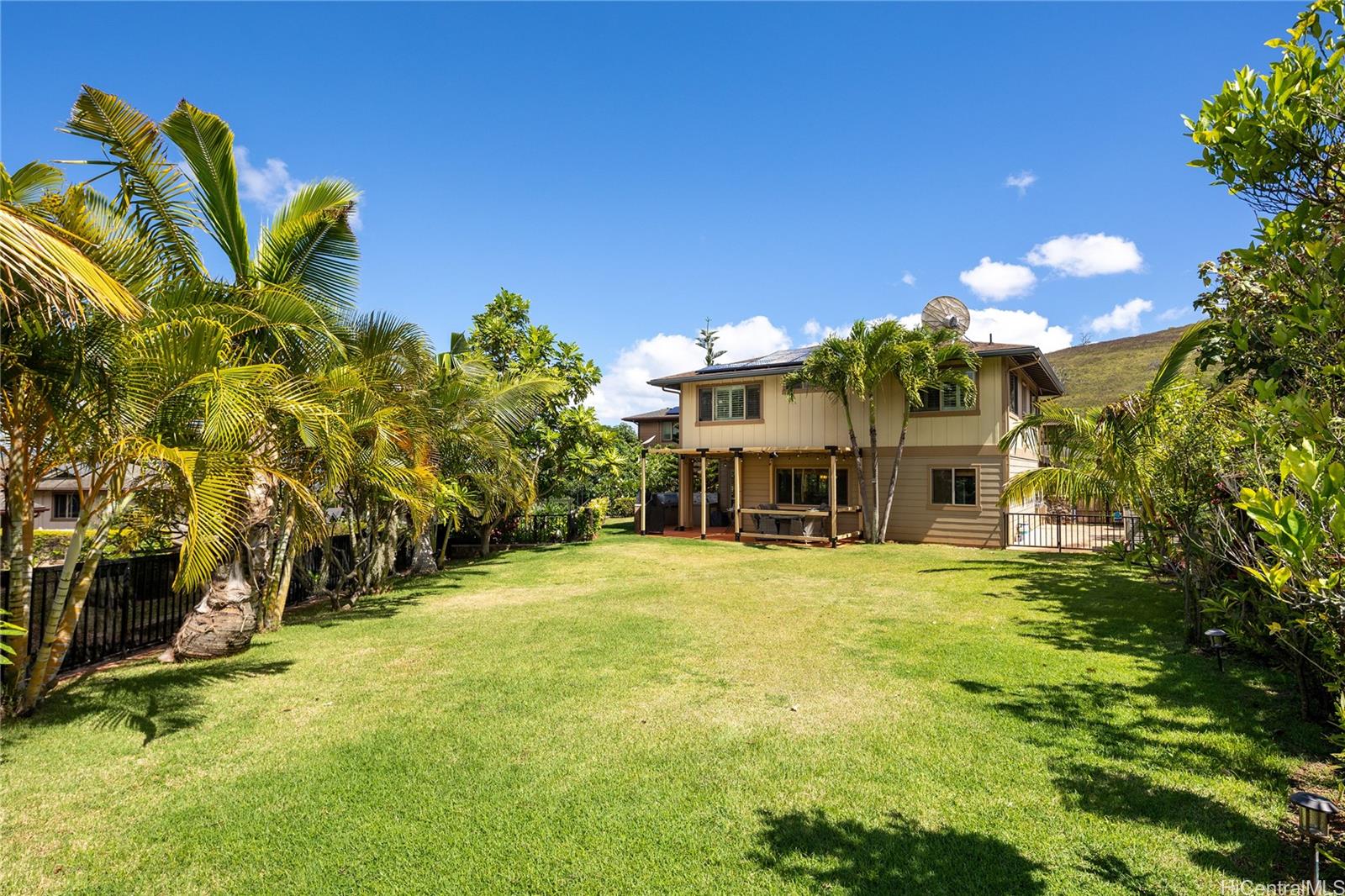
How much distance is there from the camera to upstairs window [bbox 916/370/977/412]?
16953 millimetres

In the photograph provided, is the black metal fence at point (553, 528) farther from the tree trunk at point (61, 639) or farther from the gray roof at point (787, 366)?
the tree trunk at point (61, 639)

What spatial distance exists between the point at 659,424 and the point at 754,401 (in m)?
18.6

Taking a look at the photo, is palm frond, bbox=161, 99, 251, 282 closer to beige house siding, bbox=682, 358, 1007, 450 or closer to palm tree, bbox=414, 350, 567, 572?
palm tree, bbox=414, 350, 567, 572

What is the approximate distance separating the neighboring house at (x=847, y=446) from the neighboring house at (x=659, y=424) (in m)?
14.0

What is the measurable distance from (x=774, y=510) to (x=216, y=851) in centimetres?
1641

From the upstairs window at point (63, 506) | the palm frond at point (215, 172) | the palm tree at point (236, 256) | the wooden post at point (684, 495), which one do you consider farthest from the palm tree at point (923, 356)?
the upstairs window at point (63, 506)

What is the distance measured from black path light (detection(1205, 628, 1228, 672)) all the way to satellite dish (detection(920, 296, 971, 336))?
13448 mm

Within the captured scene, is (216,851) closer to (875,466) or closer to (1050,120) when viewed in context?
(1050,120)

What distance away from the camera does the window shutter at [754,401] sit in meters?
20.4

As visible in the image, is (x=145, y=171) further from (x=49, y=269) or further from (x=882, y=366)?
(x=882, y=366)

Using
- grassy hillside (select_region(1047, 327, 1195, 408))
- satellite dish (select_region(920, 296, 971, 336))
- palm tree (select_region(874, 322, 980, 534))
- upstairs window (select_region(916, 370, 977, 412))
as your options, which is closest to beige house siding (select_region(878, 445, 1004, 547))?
upstairs window (select_region(916, 370, 977, 412))

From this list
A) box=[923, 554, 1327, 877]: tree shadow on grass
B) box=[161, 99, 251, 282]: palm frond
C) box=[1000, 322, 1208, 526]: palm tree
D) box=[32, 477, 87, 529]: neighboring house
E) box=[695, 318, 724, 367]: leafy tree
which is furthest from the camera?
box=[695, 318, 724, 367]: leafy tree

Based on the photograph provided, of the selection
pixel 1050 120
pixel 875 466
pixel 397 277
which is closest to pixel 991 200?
pixel 1050 120

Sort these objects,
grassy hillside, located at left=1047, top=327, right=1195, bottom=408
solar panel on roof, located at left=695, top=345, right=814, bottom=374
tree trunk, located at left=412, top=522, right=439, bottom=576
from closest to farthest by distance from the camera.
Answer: tree trunk, located at left=412, top=522, right=439, bottom=576, solar panel on roof, located at left=695, top=345, right=814, bottom=374, grassy hillside, located at left=1047, top=327, right=1195, bottom=408
